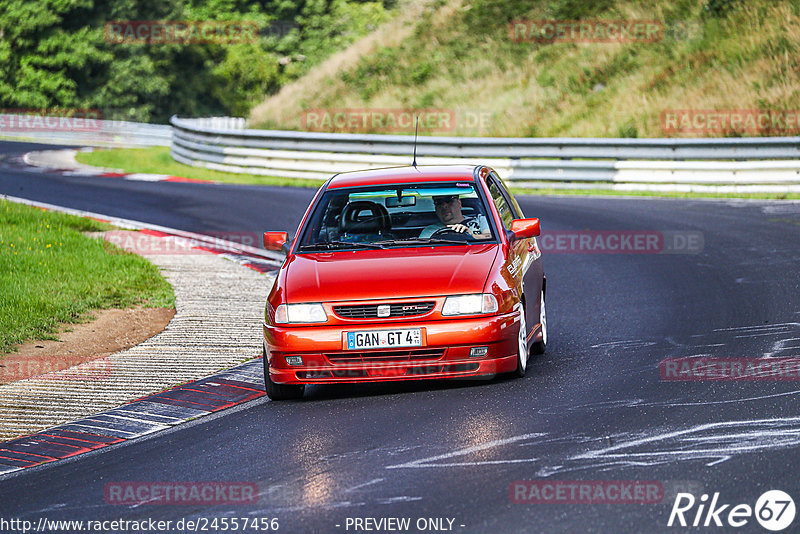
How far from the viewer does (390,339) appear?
8094 mm

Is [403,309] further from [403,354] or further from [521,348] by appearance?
[521,348]

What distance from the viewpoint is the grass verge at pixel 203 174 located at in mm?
22797

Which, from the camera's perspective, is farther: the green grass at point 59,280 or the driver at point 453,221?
the green grass at point 59,280

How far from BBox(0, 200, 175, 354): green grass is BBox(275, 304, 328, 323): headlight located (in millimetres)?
3594

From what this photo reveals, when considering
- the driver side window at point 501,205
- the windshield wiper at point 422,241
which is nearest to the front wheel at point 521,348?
the windshield wiper at point 422,241

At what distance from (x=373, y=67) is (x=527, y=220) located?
3188 cm

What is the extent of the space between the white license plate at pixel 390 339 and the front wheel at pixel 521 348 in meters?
0.83

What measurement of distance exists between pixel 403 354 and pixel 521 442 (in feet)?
5.12

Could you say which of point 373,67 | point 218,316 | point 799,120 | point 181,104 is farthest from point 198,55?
point 218,316
